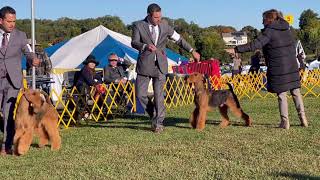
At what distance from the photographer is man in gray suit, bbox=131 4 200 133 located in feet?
18.9

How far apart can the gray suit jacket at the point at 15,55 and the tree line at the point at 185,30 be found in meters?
21.3

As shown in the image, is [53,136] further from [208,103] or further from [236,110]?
[236,110]

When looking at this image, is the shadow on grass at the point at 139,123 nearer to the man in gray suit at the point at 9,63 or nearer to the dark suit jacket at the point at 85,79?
the dark suit jacket at the point at 85,79

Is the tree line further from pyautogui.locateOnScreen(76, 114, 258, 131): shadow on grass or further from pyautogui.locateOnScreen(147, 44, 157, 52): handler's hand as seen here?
pyautogui.locateOnScreen(147, 44, 157, 52): handler's hand

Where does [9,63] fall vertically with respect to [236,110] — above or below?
above

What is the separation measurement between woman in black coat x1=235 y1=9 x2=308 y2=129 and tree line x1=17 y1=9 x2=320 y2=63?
69.4 feet

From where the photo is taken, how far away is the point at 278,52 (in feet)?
18.9

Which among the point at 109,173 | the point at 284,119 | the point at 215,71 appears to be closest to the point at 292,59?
the point at 284,119

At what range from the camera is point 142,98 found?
20.2 ft

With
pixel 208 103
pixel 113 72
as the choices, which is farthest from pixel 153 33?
pixel 113 72

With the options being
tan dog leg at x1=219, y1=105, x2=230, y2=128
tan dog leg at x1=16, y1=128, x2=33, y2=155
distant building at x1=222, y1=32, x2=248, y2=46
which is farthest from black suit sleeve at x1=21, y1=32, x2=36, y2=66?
distant building at x1=222, y1=32, x2=248, y2=46

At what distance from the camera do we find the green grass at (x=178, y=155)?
3.60 meters

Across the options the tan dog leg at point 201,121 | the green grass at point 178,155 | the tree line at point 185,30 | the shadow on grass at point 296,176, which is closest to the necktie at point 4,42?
the green grass at point 178,155

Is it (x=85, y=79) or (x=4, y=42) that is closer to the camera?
(x=4, y=42)
